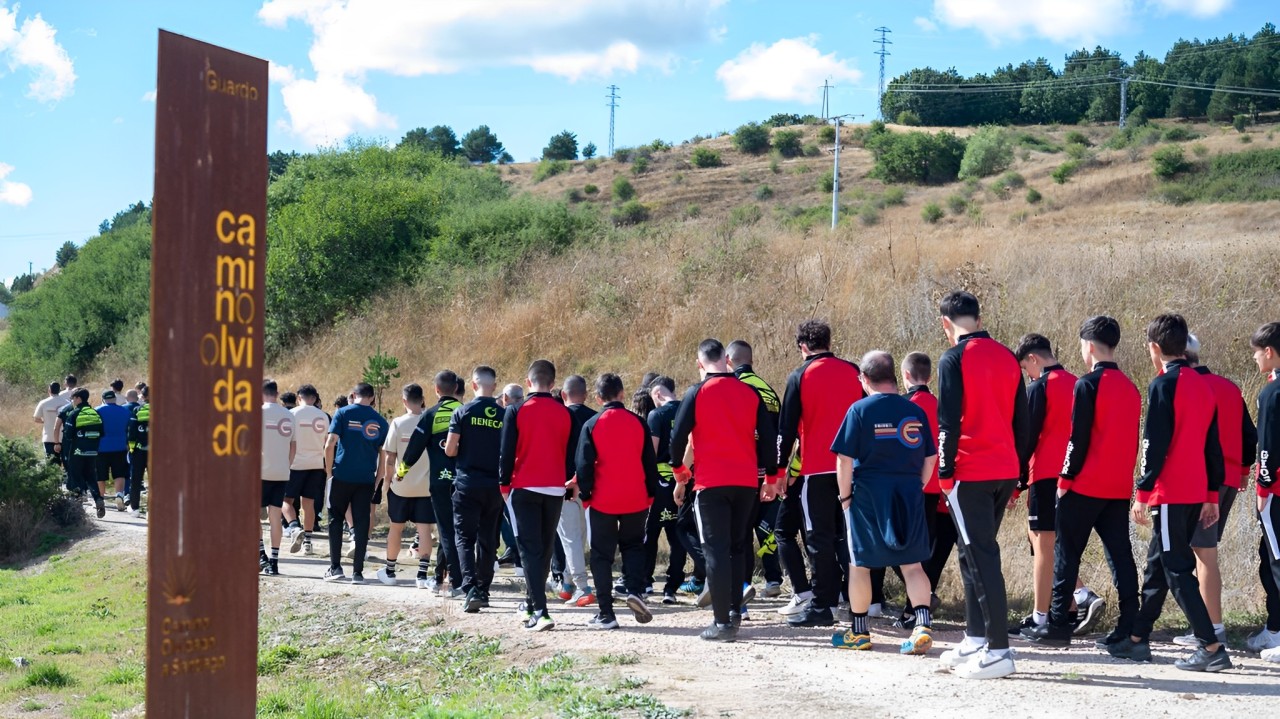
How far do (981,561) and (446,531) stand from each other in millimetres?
6064

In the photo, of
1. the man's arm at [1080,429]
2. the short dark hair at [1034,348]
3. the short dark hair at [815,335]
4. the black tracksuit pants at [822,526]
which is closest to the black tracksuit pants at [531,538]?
the black tracksuit pants at [822,526]

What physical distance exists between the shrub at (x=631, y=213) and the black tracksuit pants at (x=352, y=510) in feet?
118

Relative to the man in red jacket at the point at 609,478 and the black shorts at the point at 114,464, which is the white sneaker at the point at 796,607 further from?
the black shorts at the point at 114,464

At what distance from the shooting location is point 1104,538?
312 inches

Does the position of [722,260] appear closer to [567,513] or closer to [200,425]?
[567,513]

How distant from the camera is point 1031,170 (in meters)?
51.6

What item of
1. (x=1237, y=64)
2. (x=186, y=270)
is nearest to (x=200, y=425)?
(x=186, y=270)

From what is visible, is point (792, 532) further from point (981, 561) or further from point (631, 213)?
point (631, 213)

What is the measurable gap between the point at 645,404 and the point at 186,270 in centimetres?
728

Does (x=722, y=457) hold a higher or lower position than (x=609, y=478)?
higher

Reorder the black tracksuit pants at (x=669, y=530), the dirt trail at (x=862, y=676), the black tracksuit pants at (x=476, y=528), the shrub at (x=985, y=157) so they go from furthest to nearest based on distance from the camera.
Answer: the shrub at (x=985, y=157) < the black tracksuit pants at (x=669, y=530) < the black tracksuit pants at (x=476, y=528) < the dirt trail at (x=862, y=676)

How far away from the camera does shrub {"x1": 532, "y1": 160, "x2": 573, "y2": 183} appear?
70.4 metres

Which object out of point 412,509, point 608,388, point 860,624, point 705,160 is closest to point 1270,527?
point 860,624

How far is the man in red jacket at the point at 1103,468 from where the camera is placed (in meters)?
7.76
